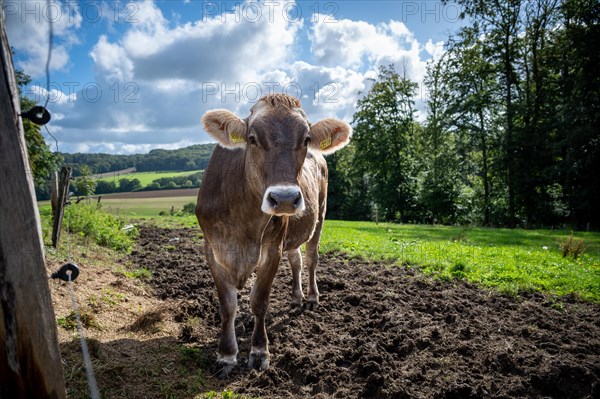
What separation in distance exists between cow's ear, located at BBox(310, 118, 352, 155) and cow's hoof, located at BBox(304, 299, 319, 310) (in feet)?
8.96

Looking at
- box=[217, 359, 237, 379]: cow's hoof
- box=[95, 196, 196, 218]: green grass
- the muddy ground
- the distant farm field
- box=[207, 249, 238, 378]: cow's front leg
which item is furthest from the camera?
the distant farm field

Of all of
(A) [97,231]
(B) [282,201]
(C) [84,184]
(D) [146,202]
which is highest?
(C) [84,184]

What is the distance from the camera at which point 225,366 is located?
13.2ft

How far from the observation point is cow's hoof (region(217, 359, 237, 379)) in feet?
13.1

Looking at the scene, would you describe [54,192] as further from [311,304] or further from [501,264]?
[501,264]

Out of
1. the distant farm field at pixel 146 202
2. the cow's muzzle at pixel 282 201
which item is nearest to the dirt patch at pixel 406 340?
the cow's muzzle at pixel 282 201

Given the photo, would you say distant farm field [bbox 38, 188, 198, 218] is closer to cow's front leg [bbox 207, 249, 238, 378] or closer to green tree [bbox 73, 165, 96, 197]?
green tree [bbox 73, 165, 96, 197]

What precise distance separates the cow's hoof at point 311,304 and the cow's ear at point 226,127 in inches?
122

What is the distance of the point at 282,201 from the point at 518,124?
1153 inches

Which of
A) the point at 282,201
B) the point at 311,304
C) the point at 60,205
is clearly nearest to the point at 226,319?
the point at 282,201

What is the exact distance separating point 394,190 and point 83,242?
29010 mm

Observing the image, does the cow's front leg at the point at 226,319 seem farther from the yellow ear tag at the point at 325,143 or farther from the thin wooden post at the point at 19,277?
the thin wooden post at the point at 19,277

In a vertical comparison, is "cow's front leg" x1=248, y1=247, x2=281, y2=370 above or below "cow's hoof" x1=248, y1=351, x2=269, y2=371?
above

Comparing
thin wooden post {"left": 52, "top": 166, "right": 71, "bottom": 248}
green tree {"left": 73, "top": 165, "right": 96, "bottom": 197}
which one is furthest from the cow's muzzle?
green tree {"left": 73, "top": 165, "right": 96, "bottom": 197}
